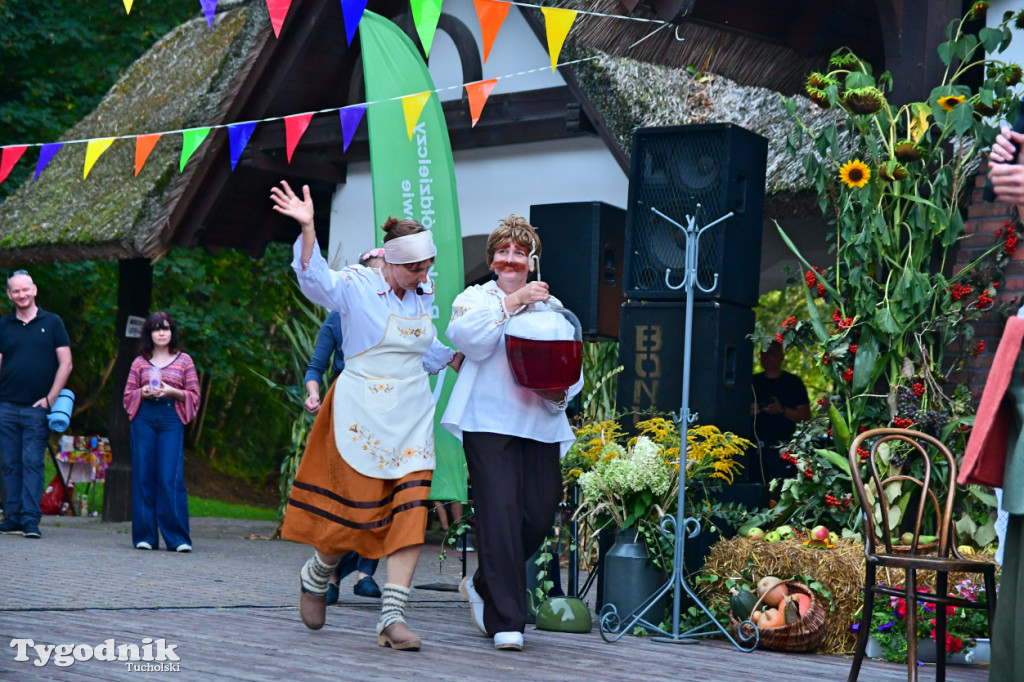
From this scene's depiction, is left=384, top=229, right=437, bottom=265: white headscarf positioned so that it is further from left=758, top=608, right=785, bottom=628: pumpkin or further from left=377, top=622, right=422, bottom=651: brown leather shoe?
left=758, top=608, right=785, bottom=628: pumpkin

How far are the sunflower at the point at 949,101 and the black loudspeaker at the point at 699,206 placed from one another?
2.63ft

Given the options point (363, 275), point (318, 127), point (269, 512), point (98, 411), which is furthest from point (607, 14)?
point (98, 411)

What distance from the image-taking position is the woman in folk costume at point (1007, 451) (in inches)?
125

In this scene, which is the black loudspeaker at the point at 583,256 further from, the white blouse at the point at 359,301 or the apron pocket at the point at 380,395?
the apron pocket at the point at 380,395

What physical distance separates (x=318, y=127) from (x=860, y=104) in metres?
5.48

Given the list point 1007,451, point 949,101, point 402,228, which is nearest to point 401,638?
point 402,228

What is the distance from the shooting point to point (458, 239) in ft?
25.1

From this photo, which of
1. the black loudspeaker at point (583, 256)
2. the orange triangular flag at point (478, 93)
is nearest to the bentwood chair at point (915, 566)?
the black loudspeaker at point (583, 256)

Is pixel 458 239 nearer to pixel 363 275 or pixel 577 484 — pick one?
pixel 577 484

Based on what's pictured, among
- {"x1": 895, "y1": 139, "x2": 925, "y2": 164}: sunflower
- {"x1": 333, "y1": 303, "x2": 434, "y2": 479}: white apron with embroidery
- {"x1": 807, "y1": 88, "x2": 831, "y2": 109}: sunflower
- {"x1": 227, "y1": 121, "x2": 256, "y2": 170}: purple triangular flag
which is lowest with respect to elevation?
{"x1": 333, "y1": 303, "x2": 434, "y2": 479}: white apron with embroidery

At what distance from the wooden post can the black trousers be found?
6925mm

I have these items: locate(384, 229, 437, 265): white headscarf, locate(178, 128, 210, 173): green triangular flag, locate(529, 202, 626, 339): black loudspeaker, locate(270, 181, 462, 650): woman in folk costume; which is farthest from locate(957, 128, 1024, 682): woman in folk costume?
locate(178, 128, 210, 173): green triangular flag

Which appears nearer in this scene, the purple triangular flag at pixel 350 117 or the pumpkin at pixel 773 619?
the pumpkin at pixel 773 619

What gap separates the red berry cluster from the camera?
19.5 ft
